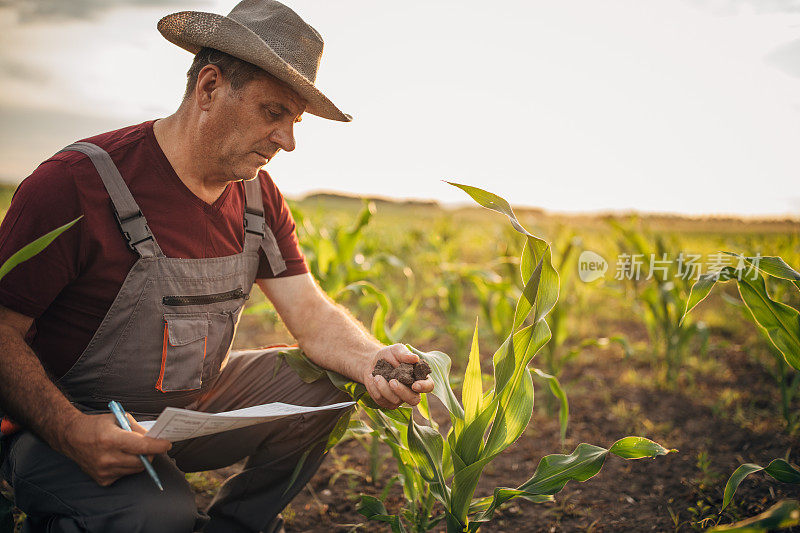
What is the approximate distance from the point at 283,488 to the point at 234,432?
28 centimetres

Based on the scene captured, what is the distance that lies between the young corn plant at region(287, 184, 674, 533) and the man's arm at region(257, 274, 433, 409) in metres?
0.09

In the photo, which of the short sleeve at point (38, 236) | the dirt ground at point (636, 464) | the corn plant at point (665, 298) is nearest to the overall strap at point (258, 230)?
the short sleeve at point (38, 236)

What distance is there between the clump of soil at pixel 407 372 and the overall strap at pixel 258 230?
0.61 m

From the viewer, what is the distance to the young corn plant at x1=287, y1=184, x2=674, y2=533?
1424mm

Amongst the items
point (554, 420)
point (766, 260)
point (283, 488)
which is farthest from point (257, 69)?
point (554, 420)

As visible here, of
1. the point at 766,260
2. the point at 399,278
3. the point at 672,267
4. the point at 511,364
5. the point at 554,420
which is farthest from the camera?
the point at 399,278

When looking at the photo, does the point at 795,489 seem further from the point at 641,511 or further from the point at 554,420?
the point at 554,420

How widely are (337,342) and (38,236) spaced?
898 millimetres

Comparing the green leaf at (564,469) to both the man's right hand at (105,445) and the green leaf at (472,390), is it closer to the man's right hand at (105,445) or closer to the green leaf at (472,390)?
the green leaf at (472,390)

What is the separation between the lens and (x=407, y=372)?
58.6 inches

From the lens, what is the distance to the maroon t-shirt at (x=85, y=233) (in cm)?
136

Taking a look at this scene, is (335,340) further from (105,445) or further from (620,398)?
(620,398)

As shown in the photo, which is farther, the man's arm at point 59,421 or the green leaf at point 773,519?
the man's arm at point 59,421

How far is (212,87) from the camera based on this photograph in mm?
1608
